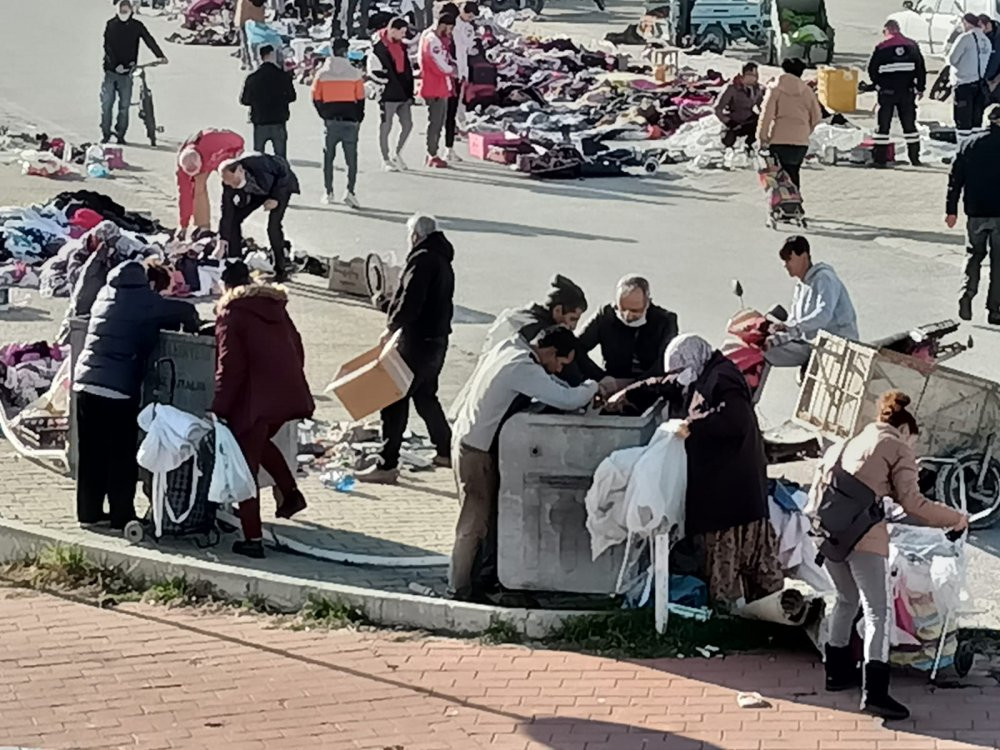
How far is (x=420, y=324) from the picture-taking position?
12.6 metres

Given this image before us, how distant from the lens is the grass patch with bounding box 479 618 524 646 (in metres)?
9.90

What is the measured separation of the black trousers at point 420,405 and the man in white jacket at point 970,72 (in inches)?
517

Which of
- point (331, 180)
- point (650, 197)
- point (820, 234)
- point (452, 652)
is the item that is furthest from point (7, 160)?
point (452, 652)

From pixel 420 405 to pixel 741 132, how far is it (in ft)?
39.6

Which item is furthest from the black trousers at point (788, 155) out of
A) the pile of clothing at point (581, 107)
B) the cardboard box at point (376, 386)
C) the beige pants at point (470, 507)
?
the beige pants at point (470, 507)

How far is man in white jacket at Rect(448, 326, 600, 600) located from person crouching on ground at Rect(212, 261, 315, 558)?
1209 millimetres

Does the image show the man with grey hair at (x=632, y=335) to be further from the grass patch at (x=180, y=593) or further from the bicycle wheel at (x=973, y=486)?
the grass patch at (x=180, y=593)

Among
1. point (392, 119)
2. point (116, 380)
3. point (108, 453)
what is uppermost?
point (392, 119)

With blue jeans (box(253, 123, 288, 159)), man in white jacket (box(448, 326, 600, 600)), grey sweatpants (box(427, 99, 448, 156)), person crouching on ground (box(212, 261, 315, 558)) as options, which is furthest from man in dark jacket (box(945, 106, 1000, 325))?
grey sweatpants (box(427, 99, 448, 156))

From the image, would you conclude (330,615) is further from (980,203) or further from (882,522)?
(980,203)

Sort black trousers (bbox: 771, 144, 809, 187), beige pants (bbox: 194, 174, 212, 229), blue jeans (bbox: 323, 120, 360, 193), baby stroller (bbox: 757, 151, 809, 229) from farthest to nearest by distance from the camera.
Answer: blue jeans (bbox: 323, 120, 360, 193), baby stroller (bbox: 757, 151, 809, 229), black trousers (bbox: 771, 144, 809, 187), beige pants (bbox: 194, 174, 212, 229)

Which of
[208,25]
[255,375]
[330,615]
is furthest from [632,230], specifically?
[208,25]

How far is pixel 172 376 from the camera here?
456 inches

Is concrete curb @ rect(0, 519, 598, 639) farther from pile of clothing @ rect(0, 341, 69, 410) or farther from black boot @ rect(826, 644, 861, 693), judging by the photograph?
pile of clothing @ rect(0, 341, 69, 410)
